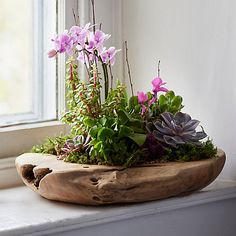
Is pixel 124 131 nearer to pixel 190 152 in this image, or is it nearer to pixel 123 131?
pixel 123 131

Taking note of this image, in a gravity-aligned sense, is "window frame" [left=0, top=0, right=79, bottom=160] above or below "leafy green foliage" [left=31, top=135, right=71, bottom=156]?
above

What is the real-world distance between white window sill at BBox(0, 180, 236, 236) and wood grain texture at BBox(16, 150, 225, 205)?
0.08ft

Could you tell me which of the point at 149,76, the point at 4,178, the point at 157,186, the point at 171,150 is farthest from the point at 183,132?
the point at 4,178

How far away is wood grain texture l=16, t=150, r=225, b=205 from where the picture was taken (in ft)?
5.17

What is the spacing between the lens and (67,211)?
1.61 m

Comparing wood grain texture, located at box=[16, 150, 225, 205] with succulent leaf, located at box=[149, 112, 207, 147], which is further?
succulent leaf, located at box=[149, 112, 207, 147]

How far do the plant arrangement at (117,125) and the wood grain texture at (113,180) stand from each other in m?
0.04

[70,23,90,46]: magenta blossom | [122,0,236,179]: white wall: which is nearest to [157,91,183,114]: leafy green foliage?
[122,0,236,179]: white wall

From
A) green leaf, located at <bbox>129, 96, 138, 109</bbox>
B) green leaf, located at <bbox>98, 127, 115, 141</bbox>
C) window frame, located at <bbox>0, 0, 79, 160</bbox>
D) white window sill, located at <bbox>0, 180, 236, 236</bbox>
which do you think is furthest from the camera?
window frame, located at <bbox>0, 0, 79, 160</bbox>

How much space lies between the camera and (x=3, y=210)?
163cm

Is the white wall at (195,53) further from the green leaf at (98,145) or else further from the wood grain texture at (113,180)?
the green leaf at (98,145)

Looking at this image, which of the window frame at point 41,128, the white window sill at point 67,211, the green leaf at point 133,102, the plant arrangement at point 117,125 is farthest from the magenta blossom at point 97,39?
the white window sill at point 67,211

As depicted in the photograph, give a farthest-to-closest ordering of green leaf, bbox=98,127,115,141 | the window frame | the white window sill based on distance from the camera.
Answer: the window frame, green leaf, bbox=98,127,115,141, the white window sill

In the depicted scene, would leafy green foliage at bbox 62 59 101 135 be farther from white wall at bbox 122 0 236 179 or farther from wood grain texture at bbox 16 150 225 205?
white wall at bbox 122 0 236 179
